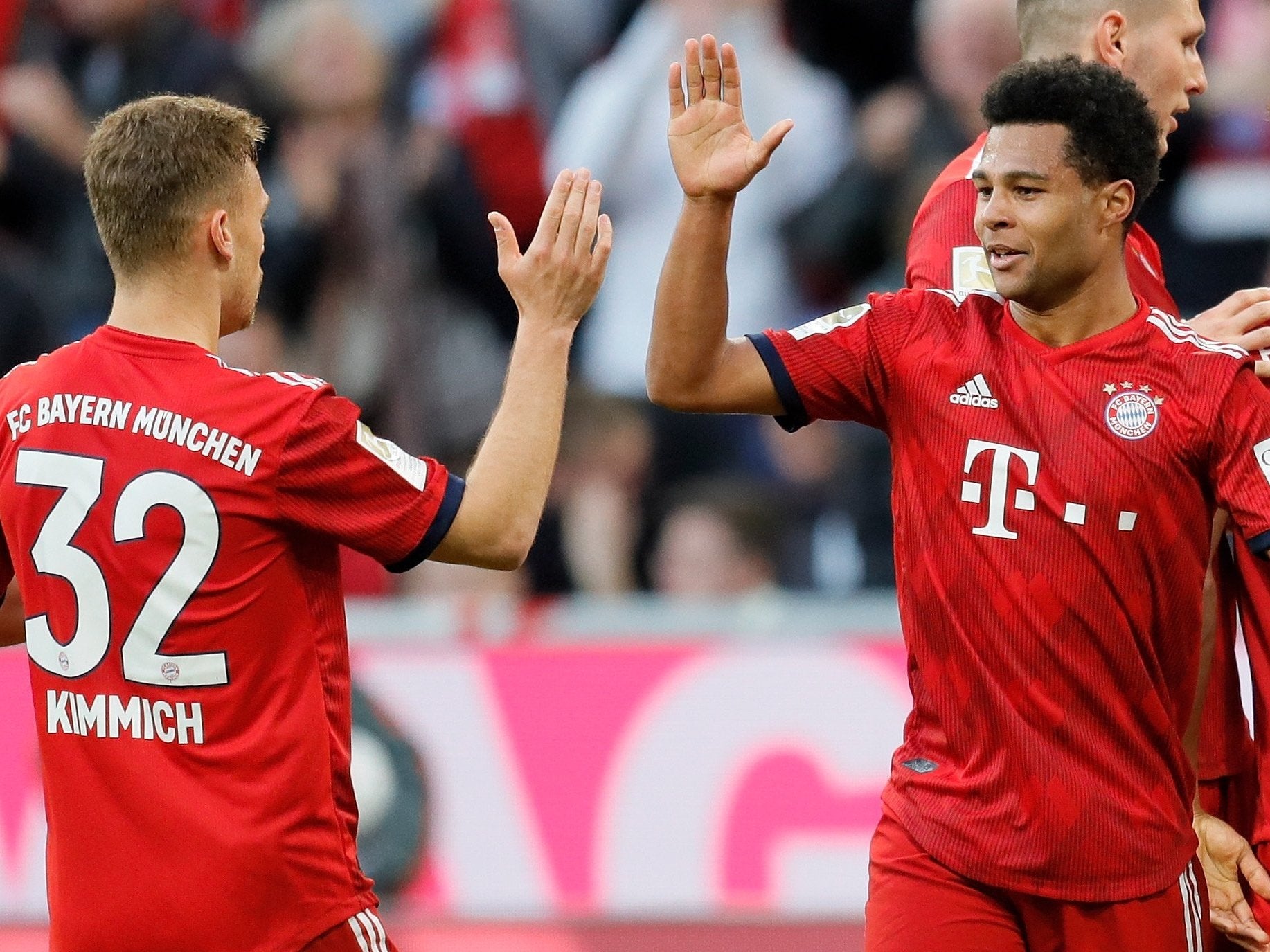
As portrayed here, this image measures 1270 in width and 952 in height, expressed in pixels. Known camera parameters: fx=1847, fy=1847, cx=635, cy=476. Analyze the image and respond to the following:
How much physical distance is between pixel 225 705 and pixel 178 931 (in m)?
0.36

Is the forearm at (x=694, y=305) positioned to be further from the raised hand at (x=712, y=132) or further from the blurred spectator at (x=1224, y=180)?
the blurred spectator at (x=1224, y=180)

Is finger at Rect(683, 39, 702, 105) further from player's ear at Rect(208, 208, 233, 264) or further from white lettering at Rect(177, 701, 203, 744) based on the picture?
white lettering at Rect(177, 701, 203, 744)

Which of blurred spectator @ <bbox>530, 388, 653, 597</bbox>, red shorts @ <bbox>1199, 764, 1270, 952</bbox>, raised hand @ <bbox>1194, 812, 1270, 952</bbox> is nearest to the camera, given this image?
raised hand @ <bbox>1194, 812, 1270, 952</bbox>

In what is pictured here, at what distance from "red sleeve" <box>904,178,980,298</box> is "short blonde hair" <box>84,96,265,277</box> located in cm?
128

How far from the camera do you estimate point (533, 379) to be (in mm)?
3041

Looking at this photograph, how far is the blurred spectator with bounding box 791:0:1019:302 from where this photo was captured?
7.13 m

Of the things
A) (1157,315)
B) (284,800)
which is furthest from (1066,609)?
(284,800)

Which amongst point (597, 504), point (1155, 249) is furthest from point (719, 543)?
point (1155, 249)

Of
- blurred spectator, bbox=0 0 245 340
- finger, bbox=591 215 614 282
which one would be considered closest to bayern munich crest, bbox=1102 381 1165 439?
finger, bbox=591 215 614 282

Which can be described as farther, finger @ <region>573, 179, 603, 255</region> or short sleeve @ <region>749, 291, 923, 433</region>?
short sleeve @ <region>749, 291, 923, 433</region>

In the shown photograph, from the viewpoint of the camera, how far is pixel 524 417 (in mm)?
3002

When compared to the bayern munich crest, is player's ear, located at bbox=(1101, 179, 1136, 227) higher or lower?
higher

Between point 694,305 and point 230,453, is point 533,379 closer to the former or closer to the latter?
point 694,305

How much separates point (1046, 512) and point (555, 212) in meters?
0.98
